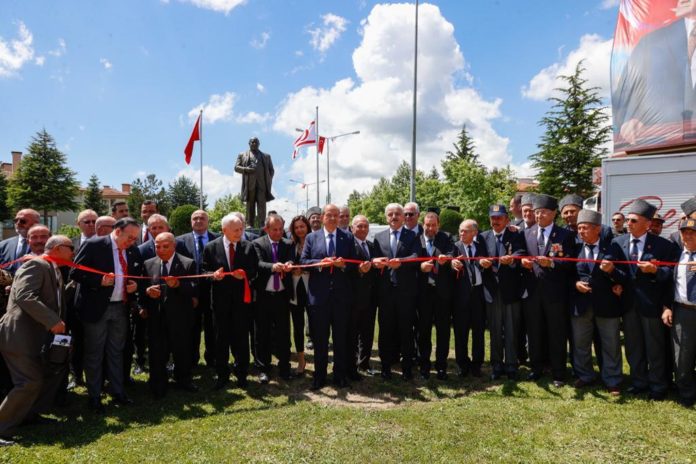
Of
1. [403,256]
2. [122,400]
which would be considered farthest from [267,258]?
[122,400]

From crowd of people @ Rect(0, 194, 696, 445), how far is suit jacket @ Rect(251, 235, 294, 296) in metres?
0.02

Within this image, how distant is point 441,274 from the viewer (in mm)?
6211

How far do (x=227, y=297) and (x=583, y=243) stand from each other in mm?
4907

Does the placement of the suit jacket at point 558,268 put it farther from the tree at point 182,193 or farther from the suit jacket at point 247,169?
the tree at point 182,193

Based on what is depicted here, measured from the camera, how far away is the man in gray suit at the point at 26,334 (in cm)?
428

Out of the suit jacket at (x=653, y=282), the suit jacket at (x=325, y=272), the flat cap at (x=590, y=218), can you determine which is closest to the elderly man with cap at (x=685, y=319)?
the suit jacket at (x=653, y=282)

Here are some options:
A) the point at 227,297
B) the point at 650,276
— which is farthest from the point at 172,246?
the point at 650,276

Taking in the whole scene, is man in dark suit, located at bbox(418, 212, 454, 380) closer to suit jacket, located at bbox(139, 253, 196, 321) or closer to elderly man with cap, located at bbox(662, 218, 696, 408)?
elderly man with cap, located at bbox(662, 218, 696, 408)

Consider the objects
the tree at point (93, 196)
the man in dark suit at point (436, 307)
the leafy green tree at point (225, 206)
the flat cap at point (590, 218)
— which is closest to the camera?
the flat cap at point (590, 218)

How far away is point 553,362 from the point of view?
5.86m

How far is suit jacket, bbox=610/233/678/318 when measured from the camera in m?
5.14

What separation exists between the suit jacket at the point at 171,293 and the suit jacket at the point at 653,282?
5721mm

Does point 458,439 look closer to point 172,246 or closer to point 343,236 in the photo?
point 343,236

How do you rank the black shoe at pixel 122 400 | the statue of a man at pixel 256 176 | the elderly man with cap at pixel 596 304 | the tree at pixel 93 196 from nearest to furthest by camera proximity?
1. the black shoe at pixel 122 400
2. the elderly man with cap at pixel 596 304
3. the statue of a man at pixel 256 176
4. the tree at pixel 93 196
